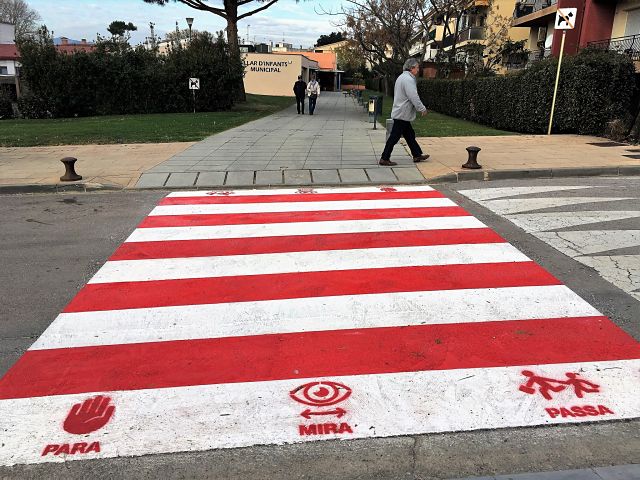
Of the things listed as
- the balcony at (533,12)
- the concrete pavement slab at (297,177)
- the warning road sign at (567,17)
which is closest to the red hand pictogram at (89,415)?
the concrete pavement slab at (297,177)

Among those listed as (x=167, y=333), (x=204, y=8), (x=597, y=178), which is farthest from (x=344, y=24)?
(x=167, y=333)

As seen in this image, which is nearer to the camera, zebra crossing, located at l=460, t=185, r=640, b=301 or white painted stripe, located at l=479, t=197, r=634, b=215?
zebra crossing, located at l=460, t=185, r=640, b=301

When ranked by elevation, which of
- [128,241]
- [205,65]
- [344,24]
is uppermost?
[344,24]

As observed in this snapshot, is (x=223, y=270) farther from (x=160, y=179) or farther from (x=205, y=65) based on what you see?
(x=205, y=65)

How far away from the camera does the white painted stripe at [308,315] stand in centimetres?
381

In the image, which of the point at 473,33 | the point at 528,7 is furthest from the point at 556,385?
the point at 473,33

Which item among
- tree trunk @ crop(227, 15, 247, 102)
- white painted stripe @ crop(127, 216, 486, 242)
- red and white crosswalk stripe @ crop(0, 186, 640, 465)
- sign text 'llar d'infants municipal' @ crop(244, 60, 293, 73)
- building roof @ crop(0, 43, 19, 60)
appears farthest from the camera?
sign text 'llar d'infants municipal' @ crop(244, 60, 293, 73)

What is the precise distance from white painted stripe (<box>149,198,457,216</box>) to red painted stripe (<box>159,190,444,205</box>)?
0.21m

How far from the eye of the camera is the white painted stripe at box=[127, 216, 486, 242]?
20.2 feet

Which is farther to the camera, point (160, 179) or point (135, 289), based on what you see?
point (160, 179)

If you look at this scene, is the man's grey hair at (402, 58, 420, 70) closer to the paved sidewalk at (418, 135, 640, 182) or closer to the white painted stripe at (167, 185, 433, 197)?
the paved sidewalk at (418, 135, 640, 182)

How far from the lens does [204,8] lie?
29.8 m

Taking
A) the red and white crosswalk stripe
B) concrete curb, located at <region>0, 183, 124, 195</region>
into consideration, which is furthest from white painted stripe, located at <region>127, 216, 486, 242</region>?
concrete curb, located at <region>0, 183, 124, 195</region>

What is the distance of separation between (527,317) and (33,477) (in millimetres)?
3424
